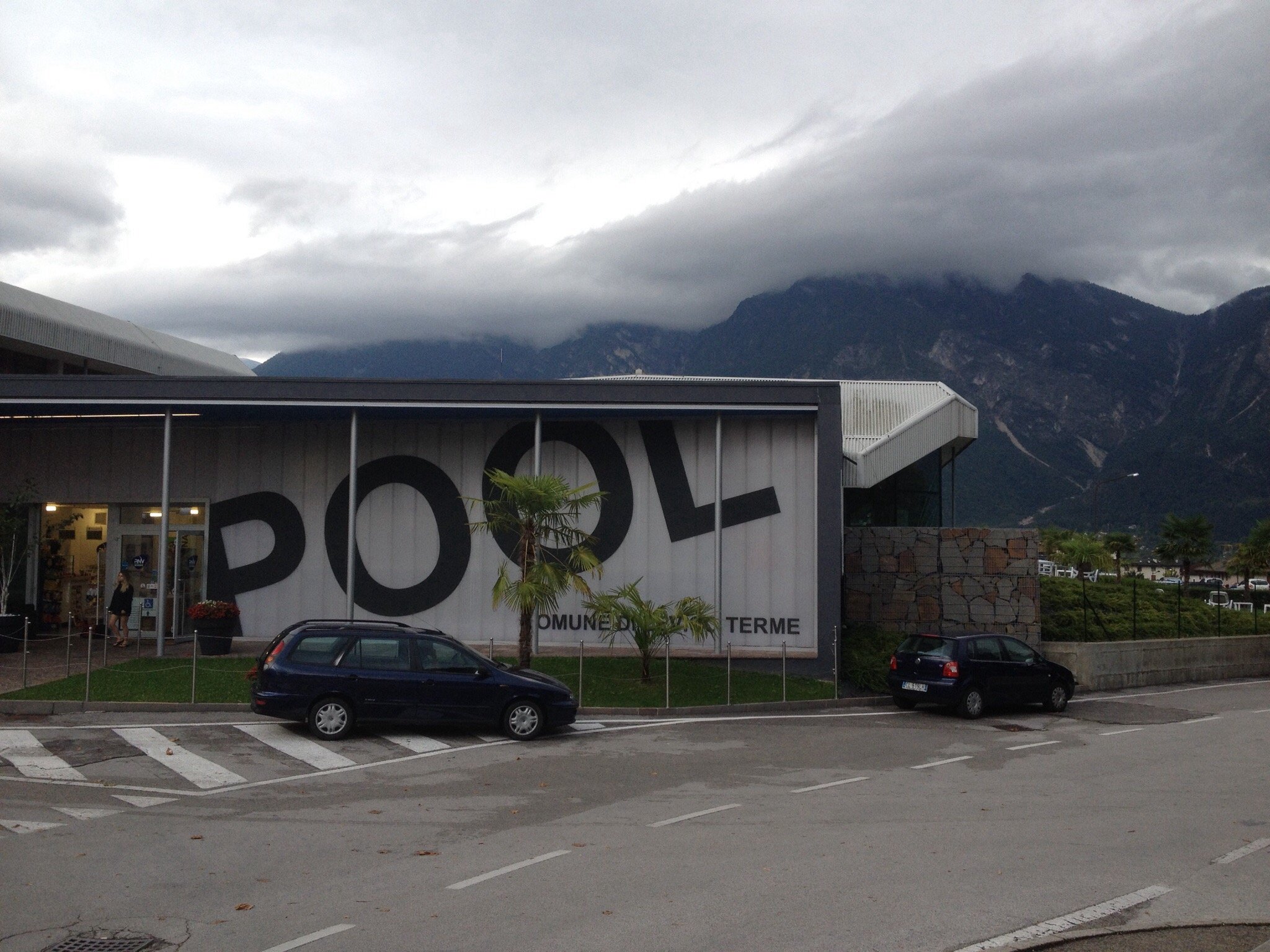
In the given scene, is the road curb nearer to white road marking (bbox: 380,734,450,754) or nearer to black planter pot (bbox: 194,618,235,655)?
white road marking (bbox: 380,734,450,754)

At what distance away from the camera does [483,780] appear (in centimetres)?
1155

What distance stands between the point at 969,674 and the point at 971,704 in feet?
1.68

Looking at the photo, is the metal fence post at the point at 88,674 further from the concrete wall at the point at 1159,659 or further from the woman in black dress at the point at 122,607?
the concrete wall at the point at 1159,659

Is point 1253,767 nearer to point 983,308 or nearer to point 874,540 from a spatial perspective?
point 874,540

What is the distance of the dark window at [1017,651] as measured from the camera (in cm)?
1828

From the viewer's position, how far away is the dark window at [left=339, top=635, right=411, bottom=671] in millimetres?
13727

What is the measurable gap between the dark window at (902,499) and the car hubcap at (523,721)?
54.0 feet

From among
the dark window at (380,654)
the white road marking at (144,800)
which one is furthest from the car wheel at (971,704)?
the white road marking at (144,800)

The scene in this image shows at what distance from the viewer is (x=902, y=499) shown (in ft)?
108

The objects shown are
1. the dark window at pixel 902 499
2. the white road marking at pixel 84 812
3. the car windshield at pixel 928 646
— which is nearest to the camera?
the white road marking at pixel 84 812

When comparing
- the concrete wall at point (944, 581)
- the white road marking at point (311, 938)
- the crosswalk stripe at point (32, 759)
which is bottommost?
the white road marking at point (311, 938)

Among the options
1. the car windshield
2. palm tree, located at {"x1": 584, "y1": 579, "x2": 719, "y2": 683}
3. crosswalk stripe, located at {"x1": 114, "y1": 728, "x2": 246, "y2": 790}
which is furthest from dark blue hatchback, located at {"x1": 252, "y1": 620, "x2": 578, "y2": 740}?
the car windshield

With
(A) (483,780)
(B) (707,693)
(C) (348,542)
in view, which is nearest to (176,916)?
(A) (483,780)

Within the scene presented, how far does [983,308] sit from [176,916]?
20672cm
